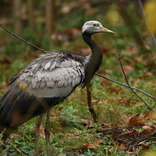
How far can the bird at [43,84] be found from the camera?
3.60 metres

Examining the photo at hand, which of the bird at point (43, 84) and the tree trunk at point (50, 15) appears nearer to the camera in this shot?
the bird at point (43, 84)

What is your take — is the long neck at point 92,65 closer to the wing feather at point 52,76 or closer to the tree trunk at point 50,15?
the wing feather at point 52,76

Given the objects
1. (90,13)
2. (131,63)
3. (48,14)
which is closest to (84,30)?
(131,63)

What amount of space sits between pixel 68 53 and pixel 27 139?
1.15 m

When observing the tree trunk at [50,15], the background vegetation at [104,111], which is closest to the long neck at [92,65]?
the background vegetation at [104,111]

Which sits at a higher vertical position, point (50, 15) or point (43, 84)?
point (50, 15)

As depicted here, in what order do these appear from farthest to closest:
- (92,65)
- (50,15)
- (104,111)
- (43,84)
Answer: (50,15), (104,111), (92,65), (43,84)

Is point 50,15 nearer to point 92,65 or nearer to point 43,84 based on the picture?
point 92,65

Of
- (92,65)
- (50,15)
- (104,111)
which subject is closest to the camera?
(92,65)

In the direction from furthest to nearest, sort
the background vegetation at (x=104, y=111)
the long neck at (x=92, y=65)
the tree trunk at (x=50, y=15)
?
the tree trunk at (x=50, y=15) → the long neck at (x=92, y=65) → the background vegetation at (x=104, y=111)

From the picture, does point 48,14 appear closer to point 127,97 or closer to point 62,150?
point 127,97

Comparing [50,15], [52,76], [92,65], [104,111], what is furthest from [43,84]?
[50,15]

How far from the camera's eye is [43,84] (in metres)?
3.79

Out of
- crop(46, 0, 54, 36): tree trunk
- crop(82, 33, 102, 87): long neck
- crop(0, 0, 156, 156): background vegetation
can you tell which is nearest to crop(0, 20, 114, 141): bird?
crop(82, 33, 102, 87): long neck
